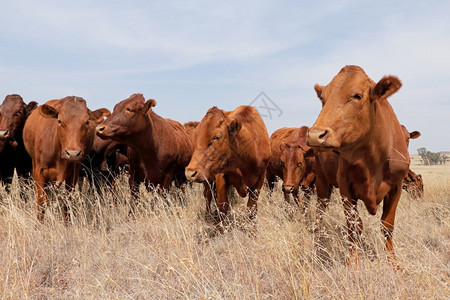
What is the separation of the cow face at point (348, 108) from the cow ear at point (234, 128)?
195 cm

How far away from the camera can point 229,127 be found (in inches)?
230

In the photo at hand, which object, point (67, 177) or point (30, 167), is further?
point (30, 167)

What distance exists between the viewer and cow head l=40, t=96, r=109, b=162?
605 cm

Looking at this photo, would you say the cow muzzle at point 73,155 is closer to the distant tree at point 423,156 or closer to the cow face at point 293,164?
the cow face at point 293,164

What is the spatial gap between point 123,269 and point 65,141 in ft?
9.57

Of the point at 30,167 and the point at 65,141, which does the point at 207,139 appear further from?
the point at 30,167

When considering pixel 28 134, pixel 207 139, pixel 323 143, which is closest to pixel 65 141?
pixel 28 134

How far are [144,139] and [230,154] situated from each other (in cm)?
204

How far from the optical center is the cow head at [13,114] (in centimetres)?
793

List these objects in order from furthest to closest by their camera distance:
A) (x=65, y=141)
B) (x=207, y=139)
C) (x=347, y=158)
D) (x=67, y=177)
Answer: (x=67, y=177), (x=65, y=141), (x=207, y=139), (x=347, y=158)

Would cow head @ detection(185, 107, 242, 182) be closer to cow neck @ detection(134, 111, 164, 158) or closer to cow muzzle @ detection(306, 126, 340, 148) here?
cow neck @ detection(134, 111, 164, 158)

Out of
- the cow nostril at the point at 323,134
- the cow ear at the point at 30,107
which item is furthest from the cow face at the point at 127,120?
the cow nostril at the point at 323,134

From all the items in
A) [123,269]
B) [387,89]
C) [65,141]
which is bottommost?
[123,269]

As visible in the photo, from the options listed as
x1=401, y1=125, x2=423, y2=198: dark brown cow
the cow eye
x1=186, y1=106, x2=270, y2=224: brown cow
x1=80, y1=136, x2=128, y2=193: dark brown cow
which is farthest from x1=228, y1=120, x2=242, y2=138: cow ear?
x1=401, y1=125, x2=423, y2=198: dark brown cow
